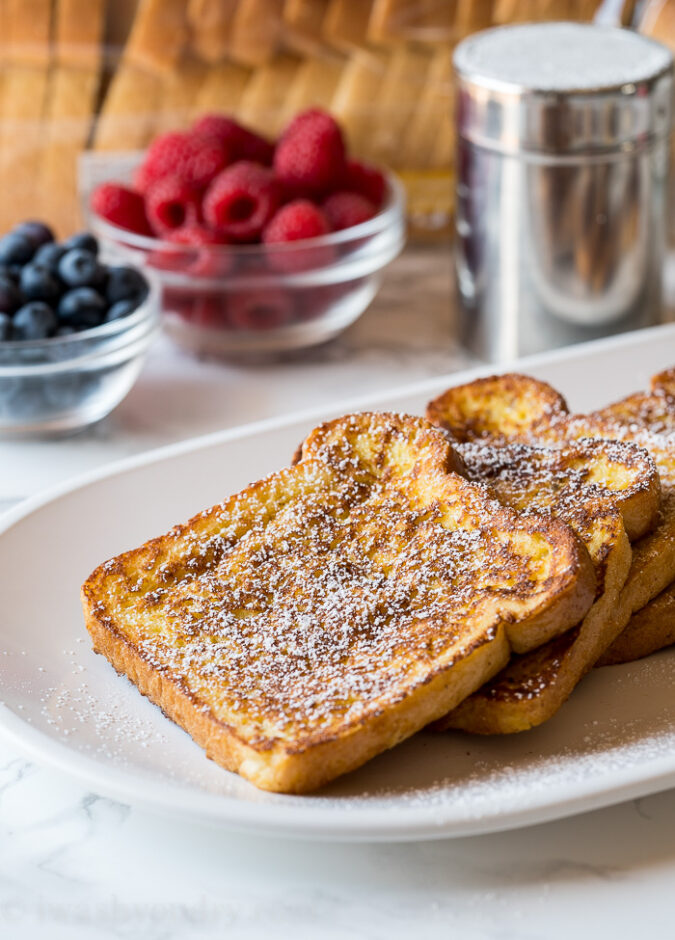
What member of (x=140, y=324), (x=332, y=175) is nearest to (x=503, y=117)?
(x=332, y=175)

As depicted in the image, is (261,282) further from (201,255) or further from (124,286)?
(124,286)

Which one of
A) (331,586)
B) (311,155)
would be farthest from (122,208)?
(331,586)

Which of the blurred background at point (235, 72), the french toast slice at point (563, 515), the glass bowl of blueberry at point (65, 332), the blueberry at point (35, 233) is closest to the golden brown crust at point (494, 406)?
the french toast slice at point (563, 515)

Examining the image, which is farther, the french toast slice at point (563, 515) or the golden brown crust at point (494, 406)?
the golden brown crust at point (494, 406)

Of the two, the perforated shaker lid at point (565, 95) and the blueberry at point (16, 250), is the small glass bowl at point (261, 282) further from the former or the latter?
the perforated shaker lid at point (565, 95)

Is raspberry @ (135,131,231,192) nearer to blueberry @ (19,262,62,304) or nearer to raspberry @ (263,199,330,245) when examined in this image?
raspberry @ (263,199,330,245)

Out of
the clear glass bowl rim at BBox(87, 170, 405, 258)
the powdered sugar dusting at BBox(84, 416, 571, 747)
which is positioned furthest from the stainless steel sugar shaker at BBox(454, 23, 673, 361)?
the powdered sugar dusting at BBox(84, 416, 571, 747)
